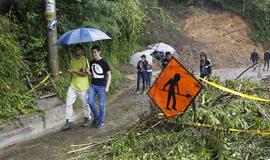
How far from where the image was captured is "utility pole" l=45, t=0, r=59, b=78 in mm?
10719

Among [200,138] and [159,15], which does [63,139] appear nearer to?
[200,138]

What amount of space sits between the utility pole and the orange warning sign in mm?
4084

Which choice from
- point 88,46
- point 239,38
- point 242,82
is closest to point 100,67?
point 242,82

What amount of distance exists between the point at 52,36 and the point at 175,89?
4.79 metres

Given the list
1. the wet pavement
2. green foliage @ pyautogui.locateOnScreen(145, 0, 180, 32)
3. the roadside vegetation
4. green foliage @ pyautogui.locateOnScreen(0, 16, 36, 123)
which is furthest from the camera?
green foliage @ pyautogui.locateOnScreen(145, 0, 180, 32)

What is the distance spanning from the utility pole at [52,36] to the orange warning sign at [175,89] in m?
4.08

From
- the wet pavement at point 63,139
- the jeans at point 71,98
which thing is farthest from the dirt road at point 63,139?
the jeans at point 71,98

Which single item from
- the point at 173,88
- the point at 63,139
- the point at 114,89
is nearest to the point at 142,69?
the point at 114,89

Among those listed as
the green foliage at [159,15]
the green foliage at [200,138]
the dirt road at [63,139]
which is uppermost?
the green foliage at [159,15]

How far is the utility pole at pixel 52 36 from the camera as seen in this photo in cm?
1072

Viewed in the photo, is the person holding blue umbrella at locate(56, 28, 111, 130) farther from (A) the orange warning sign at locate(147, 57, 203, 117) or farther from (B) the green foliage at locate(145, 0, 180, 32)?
(B) the green foliage at locate(145, 0, 180, 32)

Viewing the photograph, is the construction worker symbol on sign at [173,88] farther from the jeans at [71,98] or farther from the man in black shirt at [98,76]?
the jeans at [71,98]

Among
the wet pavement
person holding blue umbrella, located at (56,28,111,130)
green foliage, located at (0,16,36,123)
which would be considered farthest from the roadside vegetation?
person holding blue umbrella, located at (56,28,111,130)

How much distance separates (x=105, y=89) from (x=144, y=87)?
5988 mm
